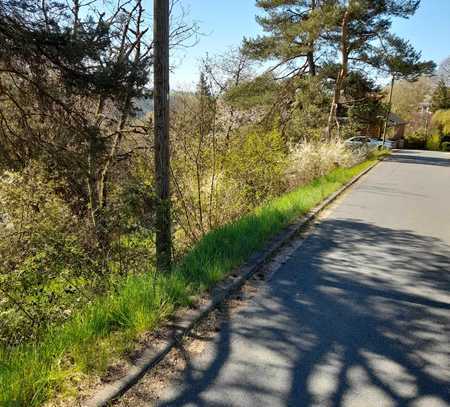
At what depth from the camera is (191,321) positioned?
3.10 meters

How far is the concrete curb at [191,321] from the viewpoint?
7.29 feet

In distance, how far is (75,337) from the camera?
8.71 ft

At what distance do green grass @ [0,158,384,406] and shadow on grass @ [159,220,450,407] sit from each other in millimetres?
551

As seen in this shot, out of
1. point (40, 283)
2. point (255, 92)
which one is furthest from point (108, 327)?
point (255, 92)

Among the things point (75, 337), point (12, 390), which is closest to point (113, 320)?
point (75, 337)

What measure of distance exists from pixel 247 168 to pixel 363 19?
13745 mm

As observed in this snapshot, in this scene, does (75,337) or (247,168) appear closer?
(75,337)

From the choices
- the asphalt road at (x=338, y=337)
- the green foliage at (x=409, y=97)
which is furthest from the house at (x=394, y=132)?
the asphalt road at (x=338, y=337)

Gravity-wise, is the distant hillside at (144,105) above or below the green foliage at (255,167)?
above

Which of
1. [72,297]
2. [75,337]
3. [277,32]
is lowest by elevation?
[72,297]

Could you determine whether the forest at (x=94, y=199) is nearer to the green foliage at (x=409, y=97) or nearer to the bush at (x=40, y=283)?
the bush at (x=40, y=283)

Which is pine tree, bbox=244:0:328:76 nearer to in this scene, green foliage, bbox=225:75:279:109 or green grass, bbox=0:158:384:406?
green foliage, bbox=225:75:279:109

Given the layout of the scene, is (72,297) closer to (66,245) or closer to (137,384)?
(66,245)

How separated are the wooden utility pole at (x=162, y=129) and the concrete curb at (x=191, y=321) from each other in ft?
2.85
